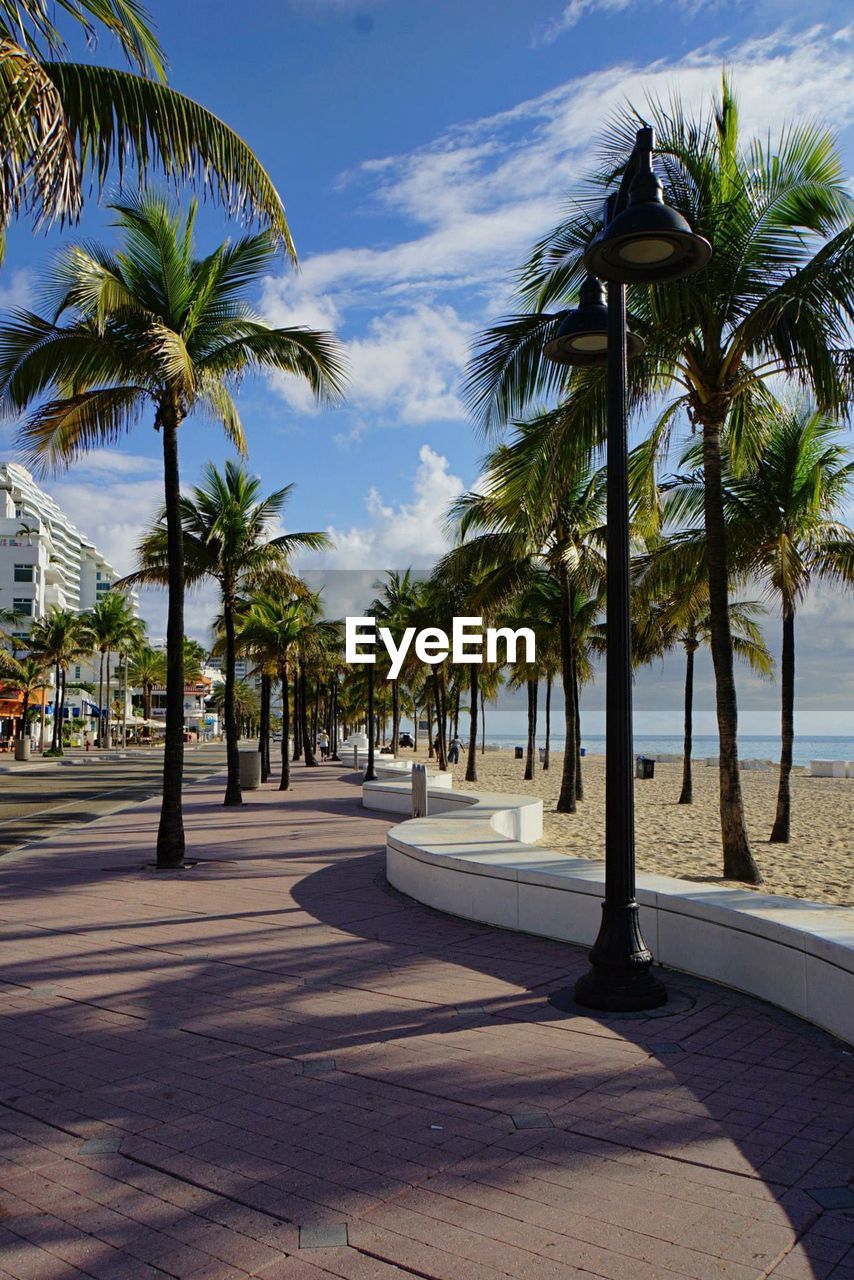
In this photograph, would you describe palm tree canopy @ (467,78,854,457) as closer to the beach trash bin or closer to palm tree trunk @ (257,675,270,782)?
the beach trash bin

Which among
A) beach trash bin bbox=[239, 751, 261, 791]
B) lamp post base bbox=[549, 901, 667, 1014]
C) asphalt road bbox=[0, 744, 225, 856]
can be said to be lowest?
asphalt road bbox=[0, 744, 225, 856]

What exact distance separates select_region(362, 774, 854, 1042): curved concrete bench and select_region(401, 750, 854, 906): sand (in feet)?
13.2

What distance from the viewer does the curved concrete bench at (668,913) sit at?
5.55 metres

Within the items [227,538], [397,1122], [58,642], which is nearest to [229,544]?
[227,538]

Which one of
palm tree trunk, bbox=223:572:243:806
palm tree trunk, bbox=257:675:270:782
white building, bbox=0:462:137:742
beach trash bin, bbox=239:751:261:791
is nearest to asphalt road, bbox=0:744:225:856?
beach trash bin, bbox=239:751:261:791

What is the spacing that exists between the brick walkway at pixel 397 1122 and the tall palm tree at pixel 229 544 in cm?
1494

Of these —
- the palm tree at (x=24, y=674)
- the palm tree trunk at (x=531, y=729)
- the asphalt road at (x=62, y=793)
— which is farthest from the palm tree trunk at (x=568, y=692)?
the palm tree at (x=24, y=674)

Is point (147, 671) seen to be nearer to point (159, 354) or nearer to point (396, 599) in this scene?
point (396, 599)

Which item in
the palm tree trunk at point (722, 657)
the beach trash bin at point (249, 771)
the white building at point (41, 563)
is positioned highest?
the white building at point (41, 563)

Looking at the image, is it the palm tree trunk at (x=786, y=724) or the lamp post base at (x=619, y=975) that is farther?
the palm tree trunk at (x=786, y=724)

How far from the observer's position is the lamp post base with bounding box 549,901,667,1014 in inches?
237

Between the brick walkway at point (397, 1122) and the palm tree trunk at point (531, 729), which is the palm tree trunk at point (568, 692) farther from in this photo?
the palm tree trunk at point (531, 729)

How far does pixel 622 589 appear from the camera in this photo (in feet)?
21.2

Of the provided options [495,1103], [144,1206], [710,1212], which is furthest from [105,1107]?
[710,1212]
